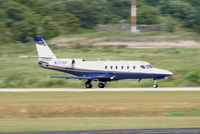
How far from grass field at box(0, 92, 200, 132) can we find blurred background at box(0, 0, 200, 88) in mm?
10672

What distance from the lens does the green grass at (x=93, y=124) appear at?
20016mm

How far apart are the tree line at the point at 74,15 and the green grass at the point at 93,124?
67478 millimetres

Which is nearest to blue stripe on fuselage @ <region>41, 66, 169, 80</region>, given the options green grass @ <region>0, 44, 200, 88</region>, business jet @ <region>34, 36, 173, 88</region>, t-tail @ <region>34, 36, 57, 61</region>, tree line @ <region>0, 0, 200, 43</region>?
business jet @ <region>34, 36, 173, 88</region>

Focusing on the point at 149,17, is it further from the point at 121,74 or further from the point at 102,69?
the point at 121,74

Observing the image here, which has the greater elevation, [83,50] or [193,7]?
[193,7]

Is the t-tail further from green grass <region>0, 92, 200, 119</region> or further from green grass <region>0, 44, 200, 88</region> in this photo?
green grass <region>0, 92, 200, 119</region>

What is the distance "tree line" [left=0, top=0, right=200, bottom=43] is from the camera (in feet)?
307

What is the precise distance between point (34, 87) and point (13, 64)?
16.1m

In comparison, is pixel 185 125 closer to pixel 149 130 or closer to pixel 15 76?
pixel 149 130

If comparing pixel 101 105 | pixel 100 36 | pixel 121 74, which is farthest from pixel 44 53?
pixel 100 36

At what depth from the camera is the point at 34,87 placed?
4425cm

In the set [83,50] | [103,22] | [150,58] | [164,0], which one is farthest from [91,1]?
[150,58]

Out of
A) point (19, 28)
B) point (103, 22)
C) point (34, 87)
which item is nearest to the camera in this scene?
point (34, 87)

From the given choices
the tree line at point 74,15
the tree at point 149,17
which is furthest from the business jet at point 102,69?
the tree at point 149,17
